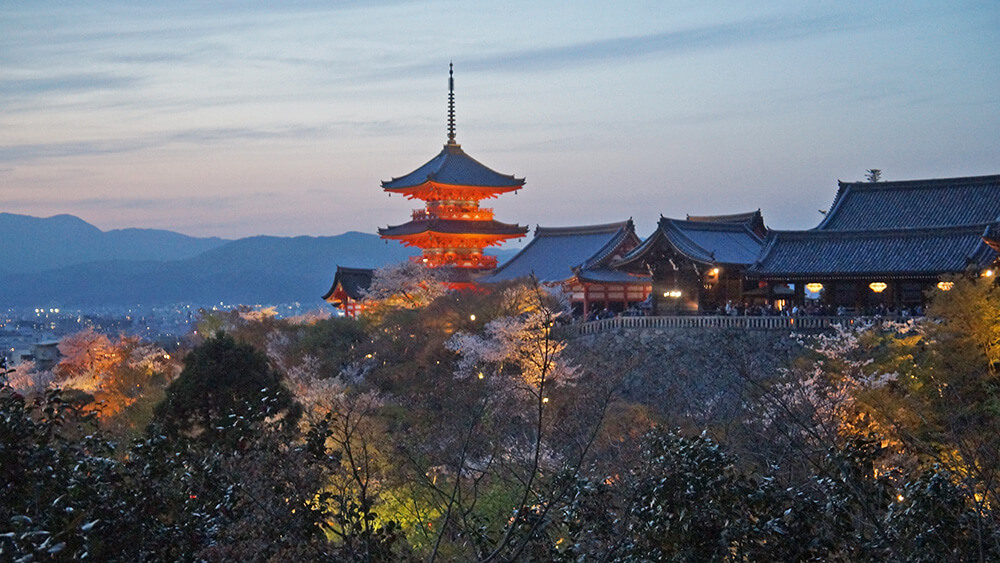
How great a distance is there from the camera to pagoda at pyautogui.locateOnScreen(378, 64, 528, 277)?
5134 cm

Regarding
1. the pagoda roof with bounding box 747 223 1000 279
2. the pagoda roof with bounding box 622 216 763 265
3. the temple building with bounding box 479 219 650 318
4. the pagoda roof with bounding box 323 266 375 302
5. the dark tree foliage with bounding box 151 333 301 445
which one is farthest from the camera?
the pagoda roof with bounding box 323 266 375 302

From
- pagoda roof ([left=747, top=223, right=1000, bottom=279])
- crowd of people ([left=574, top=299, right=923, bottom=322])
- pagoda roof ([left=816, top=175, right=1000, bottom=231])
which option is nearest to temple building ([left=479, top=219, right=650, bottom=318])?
crowd of people ([left=574, top=299, right=923, bottom=322])

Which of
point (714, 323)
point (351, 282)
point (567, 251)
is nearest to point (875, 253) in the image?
point (714, 323)

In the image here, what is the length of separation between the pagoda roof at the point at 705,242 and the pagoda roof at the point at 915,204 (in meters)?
2.88

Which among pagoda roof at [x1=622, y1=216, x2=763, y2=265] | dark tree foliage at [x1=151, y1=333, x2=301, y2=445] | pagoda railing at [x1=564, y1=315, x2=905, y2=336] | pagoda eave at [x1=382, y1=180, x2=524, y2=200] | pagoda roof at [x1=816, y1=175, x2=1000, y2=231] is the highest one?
pagoda eave at [x1=382, y1=180, x2=524, y2=200]

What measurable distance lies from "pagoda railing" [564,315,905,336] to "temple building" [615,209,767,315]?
1.26 m

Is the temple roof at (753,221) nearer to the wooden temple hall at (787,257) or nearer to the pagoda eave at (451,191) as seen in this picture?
the wooden temple hall at (787,257)

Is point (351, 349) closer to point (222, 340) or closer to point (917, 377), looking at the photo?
point (222, 340)

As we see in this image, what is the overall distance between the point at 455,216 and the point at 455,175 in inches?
79.8

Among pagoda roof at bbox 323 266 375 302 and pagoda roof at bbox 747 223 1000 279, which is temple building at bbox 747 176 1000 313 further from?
pagoda roof at bbox 323 266 375 302

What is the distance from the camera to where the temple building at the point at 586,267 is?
4306 centimetres

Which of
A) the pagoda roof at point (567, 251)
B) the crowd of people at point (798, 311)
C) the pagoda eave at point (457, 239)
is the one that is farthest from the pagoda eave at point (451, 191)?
the crowd of people at point (798, 311)

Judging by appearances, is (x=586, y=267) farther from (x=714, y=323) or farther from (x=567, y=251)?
(x=714, y=323)

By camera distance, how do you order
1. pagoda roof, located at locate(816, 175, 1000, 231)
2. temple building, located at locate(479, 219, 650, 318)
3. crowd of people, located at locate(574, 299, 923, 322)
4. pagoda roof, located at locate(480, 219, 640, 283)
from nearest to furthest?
crowd of people, located at locate(574, 299, 923, 322)
pagoda roof, located at locate(816, 175, 1000, 231)
temple building, located at locate(479, 219, 650, 318)
pagoda roof, located at locate(480, 219, 640, 283)
